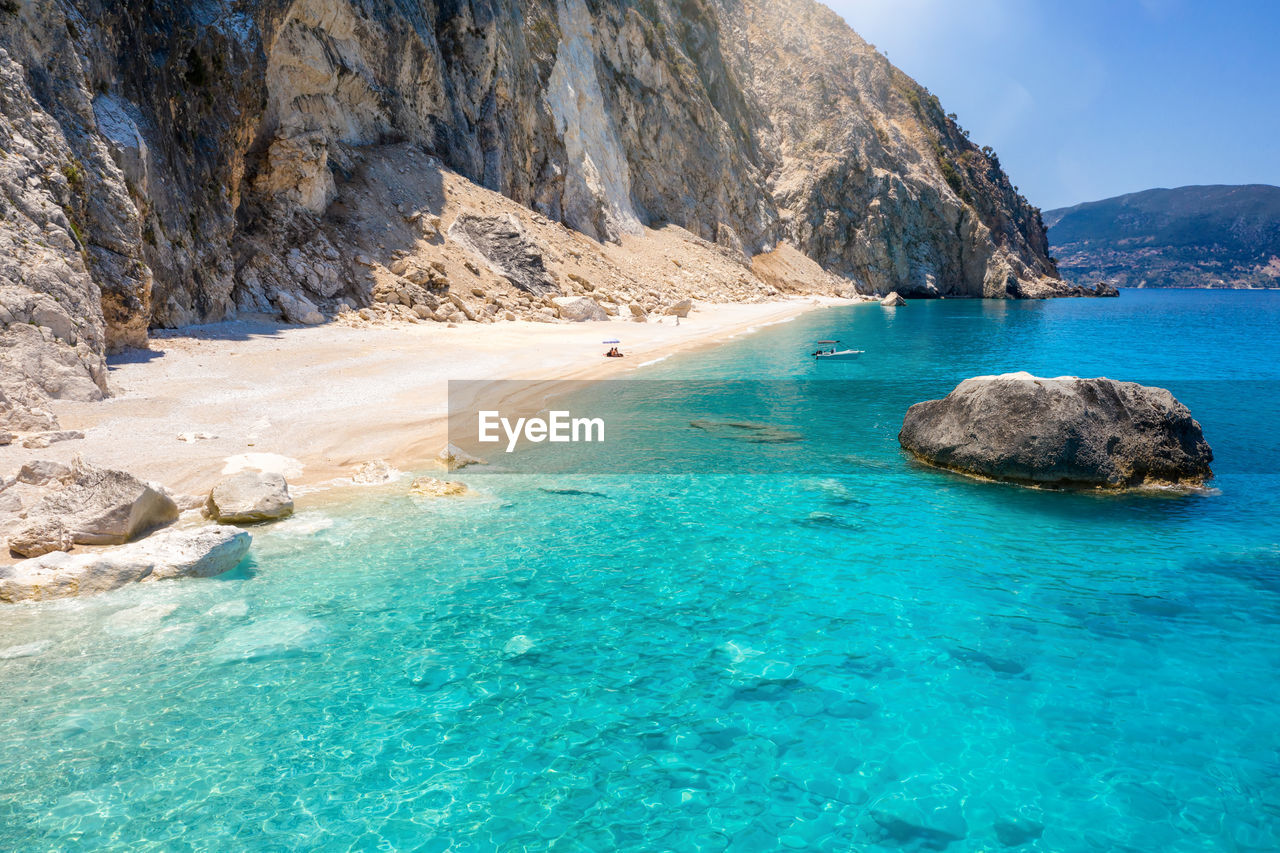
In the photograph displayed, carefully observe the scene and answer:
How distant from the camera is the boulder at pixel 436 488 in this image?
10570mm

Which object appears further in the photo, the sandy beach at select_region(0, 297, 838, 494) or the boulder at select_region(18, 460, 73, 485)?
the sandy beach at select_region(0, 297, 838, 494)

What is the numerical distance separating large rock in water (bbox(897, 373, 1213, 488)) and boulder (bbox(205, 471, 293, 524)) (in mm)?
10561

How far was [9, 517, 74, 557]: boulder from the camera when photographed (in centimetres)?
765

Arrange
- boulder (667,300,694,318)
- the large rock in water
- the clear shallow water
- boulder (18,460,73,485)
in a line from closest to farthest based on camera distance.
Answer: the clear shallow water < boulder (18,460,73,485) < the large rock in water < boulder (667,300,694,318)

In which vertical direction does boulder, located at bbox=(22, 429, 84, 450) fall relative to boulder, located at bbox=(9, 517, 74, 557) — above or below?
above

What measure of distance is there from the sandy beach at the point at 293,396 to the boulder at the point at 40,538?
1.84 m

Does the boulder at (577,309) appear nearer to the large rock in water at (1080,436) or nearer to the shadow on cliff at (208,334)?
the shadow on cliff at (208,334)

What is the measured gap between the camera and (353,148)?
105 ft

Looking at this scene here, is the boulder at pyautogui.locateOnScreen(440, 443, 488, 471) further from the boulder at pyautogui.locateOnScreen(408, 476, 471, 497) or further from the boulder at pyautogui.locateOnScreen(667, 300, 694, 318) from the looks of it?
the boulder at pyautogui.locateOnScreen(667, 300, 694, 318)

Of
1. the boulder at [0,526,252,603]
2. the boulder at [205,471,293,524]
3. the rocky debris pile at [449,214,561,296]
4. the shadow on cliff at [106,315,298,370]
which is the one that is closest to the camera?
the boulder at [0,526,252,603]

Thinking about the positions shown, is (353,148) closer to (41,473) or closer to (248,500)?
(41,473)

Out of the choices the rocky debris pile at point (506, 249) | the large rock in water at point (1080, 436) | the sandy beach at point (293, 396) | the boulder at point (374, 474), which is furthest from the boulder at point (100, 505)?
the rocky debris pile at point (506, 249)

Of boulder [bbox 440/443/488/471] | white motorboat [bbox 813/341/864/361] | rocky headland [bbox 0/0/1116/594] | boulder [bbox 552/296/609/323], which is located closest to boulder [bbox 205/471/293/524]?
rocky headland [bbox 0/0/1116/594]

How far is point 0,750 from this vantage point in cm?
491
